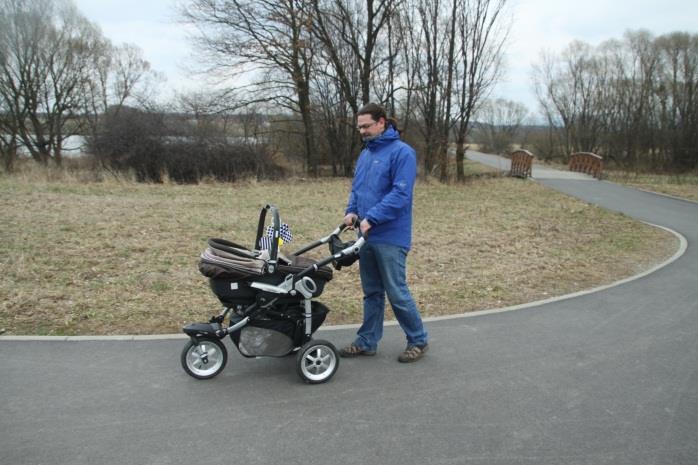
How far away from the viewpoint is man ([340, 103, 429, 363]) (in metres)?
3.90

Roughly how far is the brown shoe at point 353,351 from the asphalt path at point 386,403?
0.11 meters

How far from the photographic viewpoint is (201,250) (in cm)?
786

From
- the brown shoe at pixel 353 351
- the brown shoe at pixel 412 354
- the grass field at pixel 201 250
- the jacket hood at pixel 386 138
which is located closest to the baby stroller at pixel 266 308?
the brown shoe at pixel 353 351

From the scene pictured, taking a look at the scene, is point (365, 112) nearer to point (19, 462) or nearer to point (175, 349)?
point (175, 349)

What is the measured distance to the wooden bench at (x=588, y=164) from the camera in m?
24.8

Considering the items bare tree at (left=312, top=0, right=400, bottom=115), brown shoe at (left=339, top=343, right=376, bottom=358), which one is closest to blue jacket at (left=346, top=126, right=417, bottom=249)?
brown shoe at (left=339, top=343, right=376, bottom=358)

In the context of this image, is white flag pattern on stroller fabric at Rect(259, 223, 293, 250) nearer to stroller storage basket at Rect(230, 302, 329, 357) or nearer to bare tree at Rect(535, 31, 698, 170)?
stroller storage basket at Rect(230, 302, 329, 357)

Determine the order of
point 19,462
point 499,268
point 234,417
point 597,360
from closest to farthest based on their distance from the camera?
point 19,462, point 234,417, point 597,360, point 499,268

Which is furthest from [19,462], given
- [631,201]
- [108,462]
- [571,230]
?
[631,201]

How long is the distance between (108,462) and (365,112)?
9.40 feet

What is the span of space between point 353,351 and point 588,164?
2555 cm

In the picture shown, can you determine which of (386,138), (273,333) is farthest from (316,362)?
(386,138)

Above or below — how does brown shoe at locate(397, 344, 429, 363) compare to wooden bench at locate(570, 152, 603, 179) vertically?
below

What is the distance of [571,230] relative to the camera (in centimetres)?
1079
